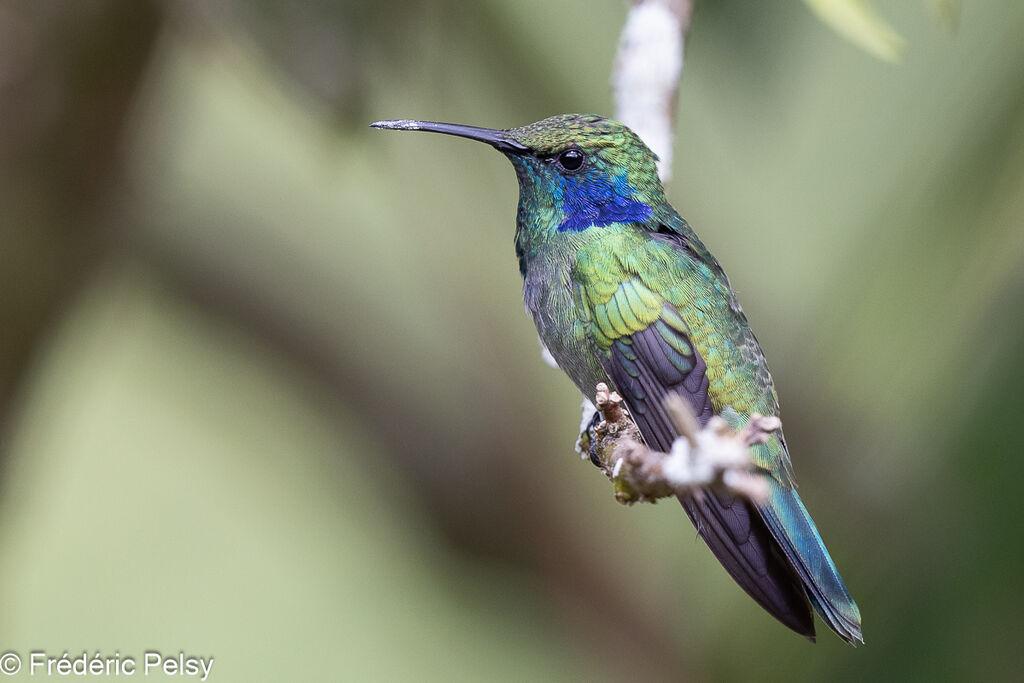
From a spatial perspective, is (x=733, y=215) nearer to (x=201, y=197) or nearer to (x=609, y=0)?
(x=609, y=0)

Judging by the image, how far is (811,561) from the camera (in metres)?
1.60

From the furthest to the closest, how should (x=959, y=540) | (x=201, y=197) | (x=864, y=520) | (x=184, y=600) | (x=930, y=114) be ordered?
(x=184, y=600) < (x=930, y=114) < (x=201, y=197) < (x=864, y=520) < (x=959, y=540)

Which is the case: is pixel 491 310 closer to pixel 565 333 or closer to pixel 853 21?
pixel 565 333

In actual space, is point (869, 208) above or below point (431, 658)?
above

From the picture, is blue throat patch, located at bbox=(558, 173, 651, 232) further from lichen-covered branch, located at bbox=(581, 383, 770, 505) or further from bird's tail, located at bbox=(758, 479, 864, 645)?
lichen-covered branch, located at bbox=(581, 383, 770, 505)

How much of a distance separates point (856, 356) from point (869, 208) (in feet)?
4.68

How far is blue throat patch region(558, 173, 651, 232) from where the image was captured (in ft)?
6.24

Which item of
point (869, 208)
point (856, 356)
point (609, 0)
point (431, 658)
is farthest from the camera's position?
point (431, 658)

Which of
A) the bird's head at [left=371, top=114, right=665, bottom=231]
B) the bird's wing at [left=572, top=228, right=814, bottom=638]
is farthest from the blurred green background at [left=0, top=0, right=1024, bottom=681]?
the bird's wing at [left=572, top=228, right=814, bottom=638]

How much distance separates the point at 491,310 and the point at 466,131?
121cm

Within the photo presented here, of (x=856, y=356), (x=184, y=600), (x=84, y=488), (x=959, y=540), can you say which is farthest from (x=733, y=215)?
(x=84, y=488)

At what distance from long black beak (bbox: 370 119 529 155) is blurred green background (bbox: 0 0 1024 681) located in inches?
15.7

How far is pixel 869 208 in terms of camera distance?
4.04 meters

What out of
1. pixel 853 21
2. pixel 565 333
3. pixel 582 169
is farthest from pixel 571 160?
pixel 853 21
